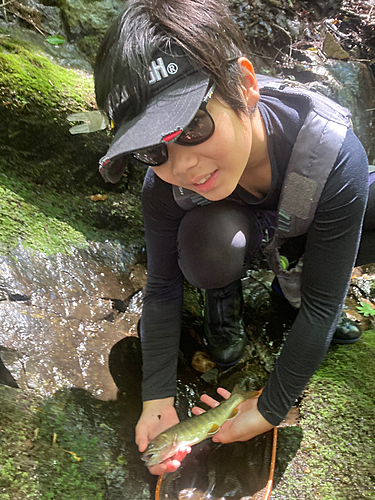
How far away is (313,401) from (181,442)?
73 cm

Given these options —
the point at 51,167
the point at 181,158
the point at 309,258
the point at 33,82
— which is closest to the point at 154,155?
the point at 181,158

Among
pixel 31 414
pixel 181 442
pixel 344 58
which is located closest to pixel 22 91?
pixel 31 414

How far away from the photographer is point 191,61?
1.17 metres

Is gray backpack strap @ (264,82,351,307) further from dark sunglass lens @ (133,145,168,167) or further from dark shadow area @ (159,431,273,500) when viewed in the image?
dark shadow area @ (159,431,273,500)

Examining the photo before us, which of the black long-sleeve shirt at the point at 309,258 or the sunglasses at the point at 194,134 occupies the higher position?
the sunglasses at the point at 194,134

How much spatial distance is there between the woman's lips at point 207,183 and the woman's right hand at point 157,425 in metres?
1.03

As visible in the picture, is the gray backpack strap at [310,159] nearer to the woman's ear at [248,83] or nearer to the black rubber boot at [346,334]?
the woman's ear at [248,83]

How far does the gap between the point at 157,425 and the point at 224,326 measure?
0.74 metres

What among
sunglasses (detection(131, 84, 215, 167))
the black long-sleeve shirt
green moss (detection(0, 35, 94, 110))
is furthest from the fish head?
green moss (detection(0, 35, 94, 110))

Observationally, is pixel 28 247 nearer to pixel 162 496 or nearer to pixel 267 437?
pixel 162 496

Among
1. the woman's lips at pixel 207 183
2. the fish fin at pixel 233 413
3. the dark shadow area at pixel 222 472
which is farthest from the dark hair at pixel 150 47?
the dark shadow area at pixel 222 472

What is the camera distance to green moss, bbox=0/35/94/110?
96.1 inches

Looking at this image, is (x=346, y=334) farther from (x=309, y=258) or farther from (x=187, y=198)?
(x=187, y=198)

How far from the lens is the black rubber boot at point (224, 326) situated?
2184 millimetres
